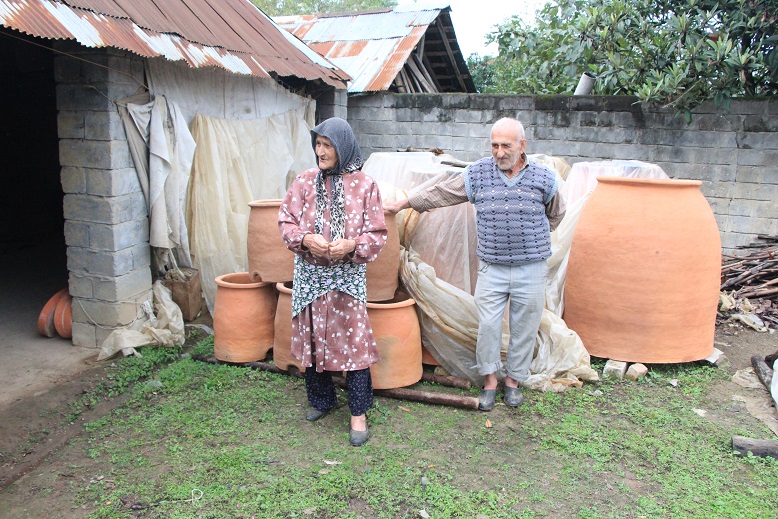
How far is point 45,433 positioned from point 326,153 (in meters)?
2.19

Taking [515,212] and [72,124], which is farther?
[72,124]

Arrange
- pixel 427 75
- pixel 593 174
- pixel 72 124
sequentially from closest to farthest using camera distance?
pixel 72 124, pixel 593 174, pixel 427 75

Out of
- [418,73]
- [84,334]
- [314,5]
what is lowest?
[84,334]

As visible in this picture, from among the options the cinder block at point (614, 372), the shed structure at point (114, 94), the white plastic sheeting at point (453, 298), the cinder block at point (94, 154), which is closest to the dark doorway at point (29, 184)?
the shed structure at point (114, 94)

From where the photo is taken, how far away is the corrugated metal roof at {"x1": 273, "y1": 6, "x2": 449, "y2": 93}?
8.44 metres

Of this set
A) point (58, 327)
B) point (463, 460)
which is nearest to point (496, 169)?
point (463, 460)

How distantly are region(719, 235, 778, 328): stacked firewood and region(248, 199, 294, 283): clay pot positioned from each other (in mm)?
3942

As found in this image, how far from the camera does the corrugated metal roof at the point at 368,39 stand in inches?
332

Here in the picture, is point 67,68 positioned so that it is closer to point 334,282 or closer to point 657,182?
point 334,282

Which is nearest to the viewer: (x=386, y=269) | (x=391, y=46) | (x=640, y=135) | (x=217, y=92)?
(x=386, y=269)

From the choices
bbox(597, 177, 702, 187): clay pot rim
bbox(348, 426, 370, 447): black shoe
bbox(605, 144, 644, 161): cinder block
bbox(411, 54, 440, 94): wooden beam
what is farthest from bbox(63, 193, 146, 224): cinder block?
bbox(411, 54, 440, 94): wooden beam

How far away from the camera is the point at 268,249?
4.25 m

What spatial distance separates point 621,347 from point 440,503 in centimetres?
215

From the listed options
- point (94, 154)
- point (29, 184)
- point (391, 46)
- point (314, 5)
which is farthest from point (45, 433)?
point (314, 5)
